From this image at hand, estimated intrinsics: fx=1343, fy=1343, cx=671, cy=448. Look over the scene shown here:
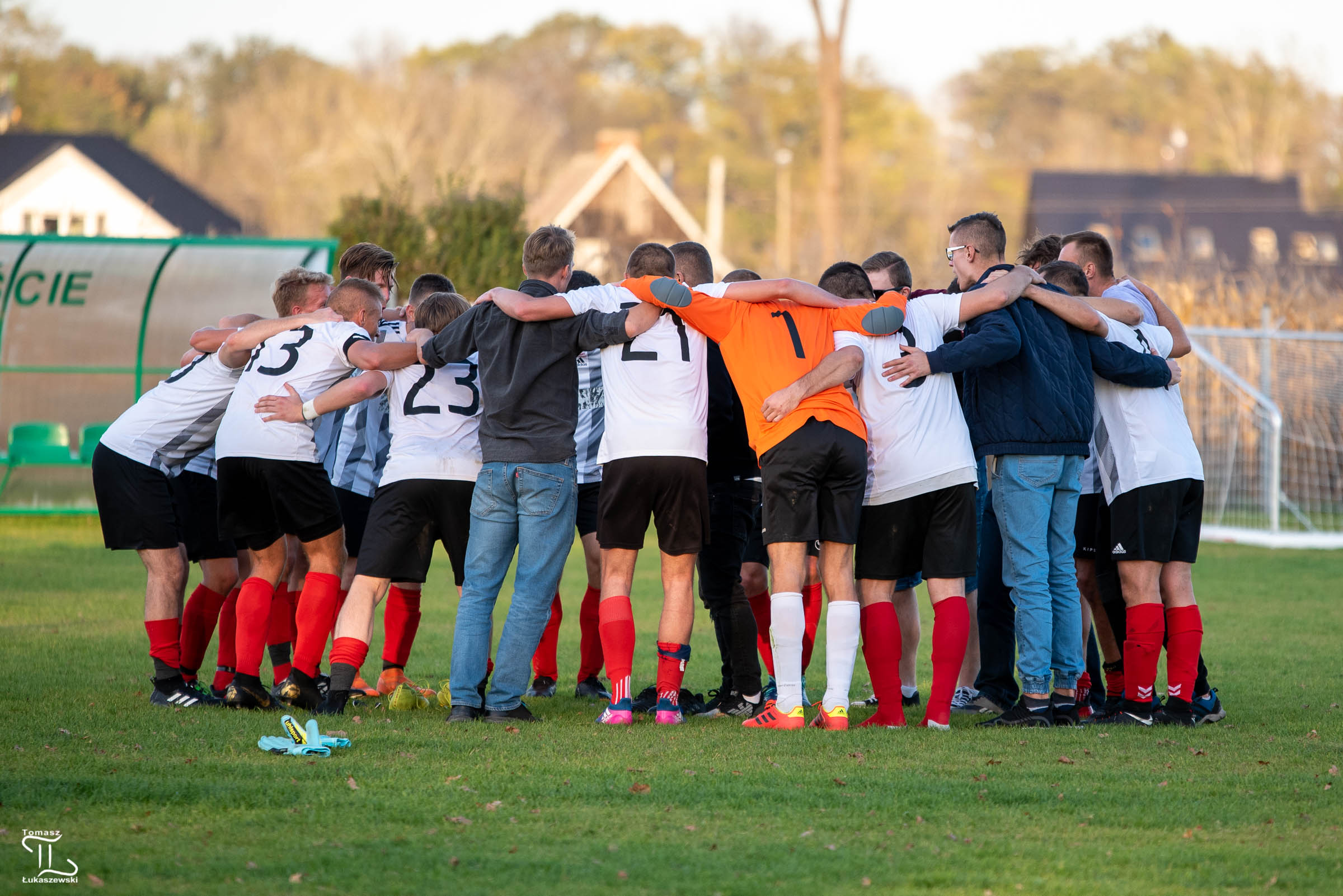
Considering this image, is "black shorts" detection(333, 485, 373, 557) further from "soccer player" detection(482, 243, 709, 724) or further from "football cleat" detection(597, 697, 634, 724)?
"football cleat" detection(597, 697, 634, 724)

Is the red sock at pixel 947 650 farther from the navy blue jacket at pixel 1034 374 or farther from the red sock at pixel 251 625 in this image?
the red sock at pixel 251 625

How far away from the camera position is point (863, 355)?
20.7ft

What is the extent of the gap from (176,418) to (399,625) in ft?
5.23

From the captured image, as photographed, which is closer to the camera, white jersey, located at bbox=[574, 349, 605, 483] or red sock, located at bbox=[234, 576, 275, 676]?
red sock, located at bbox=[234, 576, 275, 676]

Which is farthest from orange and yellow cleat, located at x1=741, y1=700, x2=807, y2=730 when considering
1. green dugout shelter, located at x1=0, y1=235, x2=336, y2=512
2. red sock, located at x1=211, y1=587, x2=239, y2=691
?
green dugout shelter, located at x1=0, y1=235, x2=336, y2=512

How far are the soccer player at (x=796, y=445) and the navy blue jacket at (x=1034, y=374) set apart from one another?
45 cm

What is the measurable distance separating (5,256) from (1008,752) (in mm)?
14559

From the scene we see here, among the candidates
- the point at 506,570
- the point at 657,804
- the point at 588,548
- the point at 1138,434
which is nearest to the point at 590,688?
the point at 588,548

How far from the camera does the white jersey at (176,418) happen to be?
693cm

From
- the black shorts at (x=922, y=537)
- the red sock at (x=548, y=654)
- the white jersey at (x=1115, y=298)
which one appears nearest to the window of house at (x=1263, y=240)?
the white jersey at (x=1115, y=298)

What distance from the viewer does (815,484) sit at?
20.2 ft

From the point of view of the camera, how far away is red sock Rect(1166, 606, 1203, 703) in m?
6.57

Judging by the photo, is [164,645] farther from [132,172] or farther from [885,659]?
[132,172]

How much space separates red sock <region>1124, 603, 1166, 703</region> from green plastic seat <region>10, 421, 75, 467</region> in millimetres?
12548
